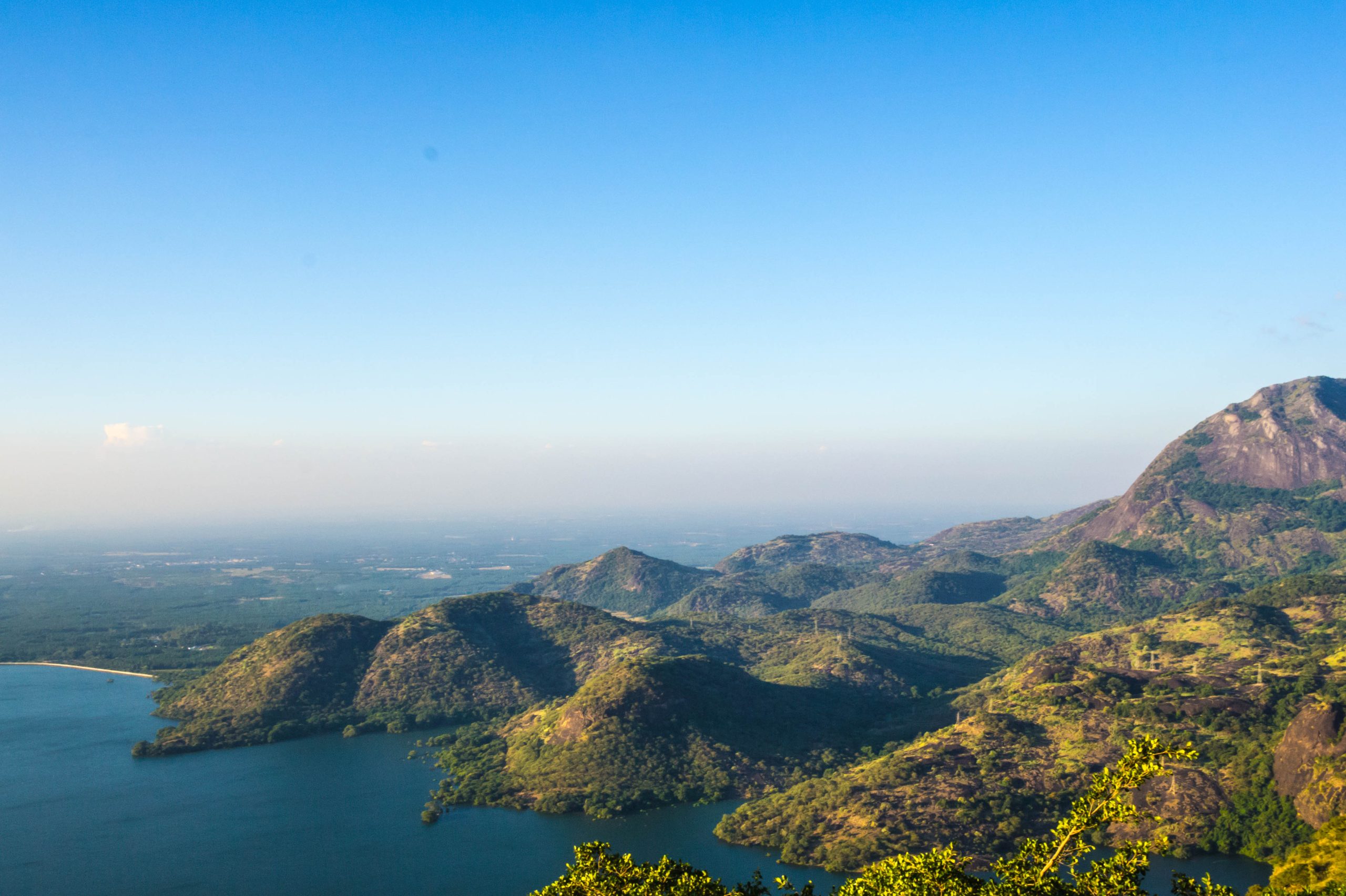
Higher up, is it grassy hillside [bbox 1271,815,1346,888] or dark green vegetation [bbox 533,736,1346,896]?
dark green vegetation [bbox 533,736,1346,896]

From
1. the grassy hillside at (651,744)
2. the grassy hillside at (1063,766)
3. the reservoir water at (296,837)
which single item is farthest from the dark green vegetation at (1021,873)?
the grassy hillside at (651,744)

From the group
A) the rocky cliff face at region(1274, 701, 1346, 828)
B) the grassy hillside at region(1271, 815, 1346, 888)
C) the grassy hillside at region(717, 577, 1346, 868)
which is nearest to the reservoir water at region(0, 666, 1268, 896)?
the grassy hillside at region(717, 577, 1346, 868)

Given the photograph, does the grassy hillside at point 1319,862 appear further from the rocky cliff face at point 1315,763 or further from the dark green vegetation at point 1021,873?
the rocky cliff face at point 1315,763

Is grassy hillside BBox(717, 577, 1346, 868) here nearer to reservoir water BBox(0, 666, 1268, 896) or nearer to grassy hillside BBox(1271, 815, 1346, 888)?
reservoir water BBox(0, 666, 1268, 896)

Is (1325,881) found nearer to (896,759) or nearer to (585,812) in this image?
(896,759)

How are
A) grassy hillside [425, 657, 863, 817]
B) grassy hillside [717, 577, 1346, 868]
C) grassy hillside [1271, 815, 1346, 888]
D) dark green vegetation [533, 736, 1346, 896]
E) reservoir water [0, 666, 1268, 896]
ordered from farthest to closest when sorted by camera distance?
1. grassy hillside [425, 657, 863, 817]
2. reservoir water [0, 666, 1268, 896]
3. grassy hillside [717, 577, 1346, 868]
4. grassy hillside [1271, 815, 1346, 888]
5. dark green vegetation [533, 736, 1346, 896]

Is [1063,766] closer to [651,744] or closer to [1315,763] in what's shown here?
[1315,763]

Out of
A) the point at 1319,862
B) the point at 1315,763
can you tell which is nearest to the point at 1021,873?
the point at 1319,862

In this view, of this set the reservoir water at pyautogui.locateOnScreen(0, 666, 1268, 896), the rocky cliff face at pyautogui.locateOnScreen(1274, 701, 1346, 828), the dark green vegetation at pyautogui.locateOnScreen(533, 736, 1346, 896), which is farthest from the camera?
the reservoir water at pyautogui.locateOnScreen(0, 666, 1268, 896)
